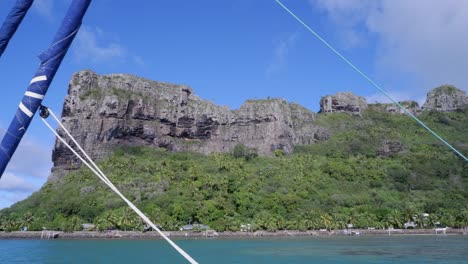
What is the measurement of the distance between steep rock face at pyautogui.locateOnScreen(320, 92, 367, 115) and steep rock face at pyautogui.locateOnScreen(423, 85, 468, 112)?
96.6 ft

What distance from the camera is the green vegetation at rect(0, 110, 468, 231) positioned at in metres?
97.6

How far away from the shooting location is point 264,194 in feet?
364

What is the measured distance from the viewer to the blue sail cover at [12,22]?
3.87 m

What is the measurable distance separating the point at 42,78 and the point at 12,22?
2.23 ft

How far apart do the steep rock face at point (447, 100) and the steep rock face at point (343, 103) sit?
2946 cm

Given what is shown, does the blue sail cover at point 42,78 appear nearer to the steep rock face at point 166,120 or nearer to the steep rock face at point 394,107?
the steep rock face at point 166,120

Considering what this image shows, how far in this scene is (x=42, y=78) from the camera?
12.1ft

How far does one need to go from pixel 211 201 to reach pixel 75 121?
58.3m

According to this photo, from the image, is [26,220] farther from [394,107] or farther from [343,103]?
[394,107]

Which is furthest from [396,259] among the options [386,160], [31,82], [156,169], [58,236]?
[386,160]

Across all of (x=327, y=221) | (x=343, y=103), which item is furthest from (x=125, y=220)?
(x=343, y=103)

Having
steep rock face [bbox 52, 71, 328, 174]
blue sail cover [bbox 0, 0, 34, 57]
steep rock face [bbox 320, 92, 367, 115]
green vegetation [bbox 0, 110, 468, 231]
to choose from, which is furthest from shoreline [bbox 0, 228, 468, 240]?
steep rock face [bbox 320, 92, 367, 115]

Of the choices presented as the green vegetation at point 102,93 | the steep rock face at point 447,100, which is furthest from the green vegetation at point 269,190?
the steep rock face at point 447,100

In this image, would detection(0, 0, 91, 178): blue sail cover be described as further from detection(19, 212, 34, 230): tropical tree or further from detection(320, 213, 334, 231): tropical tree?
detection(19, 212, 34, 230): tropical tree
